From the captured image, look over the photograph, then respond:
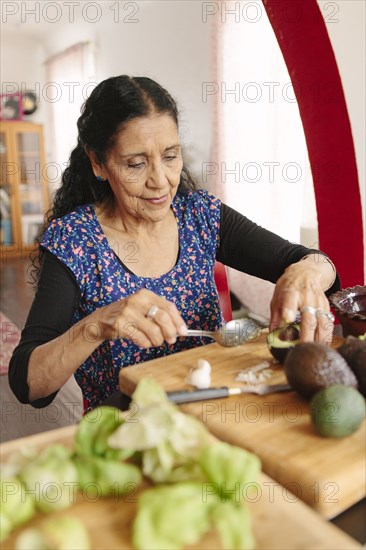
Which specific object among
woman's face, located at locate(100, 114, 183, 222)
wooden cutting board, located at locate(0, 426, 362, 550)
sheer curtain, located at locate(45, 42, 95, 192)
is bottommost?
wooden cutting board, located at locate(0, 426, 362, 550)

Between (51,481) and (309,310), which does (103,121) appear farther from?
(51,481)

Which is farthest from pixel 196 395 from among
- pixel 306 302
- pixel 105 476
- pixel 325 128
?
pixel 325 128

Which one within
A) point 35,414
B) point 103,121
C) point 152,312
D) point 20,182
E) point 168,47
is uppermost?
point 168,47

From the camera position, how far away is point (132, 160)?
51.9 inches

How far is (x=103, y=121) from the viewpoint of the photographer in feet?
4.40

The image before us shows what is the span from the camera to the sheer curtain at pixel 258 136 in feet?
11.0

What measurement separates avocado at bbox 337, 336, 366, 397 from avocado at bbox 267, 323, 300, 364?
11 cm

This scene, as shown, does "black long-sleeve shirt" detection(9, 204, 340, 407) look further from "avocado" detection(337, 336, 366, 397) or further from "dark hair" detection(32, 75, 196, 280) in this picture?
"avocado" detection(337, 336, 366, 397)

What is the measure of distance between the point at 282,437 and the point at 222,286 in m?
0.99

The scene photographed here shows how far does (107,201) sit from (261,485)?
41.2 inches

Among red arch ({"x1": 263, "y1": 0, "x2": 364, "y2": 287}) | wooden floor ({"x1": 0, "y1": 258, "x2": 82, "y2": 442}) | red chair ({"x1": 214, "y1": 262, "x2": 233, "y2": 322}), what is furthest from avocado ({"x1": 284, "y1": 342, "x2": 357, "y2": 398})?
red arch ({"x1": 263, "y1": 0, "x2": 364, "y2": 287})

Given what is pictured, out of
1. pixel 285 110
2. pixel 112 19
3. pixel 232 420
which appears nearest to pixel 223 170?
pixel 285 110

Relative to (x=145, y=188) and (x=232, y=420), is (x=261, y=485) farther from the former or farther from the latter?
(x=145, y=188)

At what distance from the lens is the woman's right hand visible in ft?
3.32
